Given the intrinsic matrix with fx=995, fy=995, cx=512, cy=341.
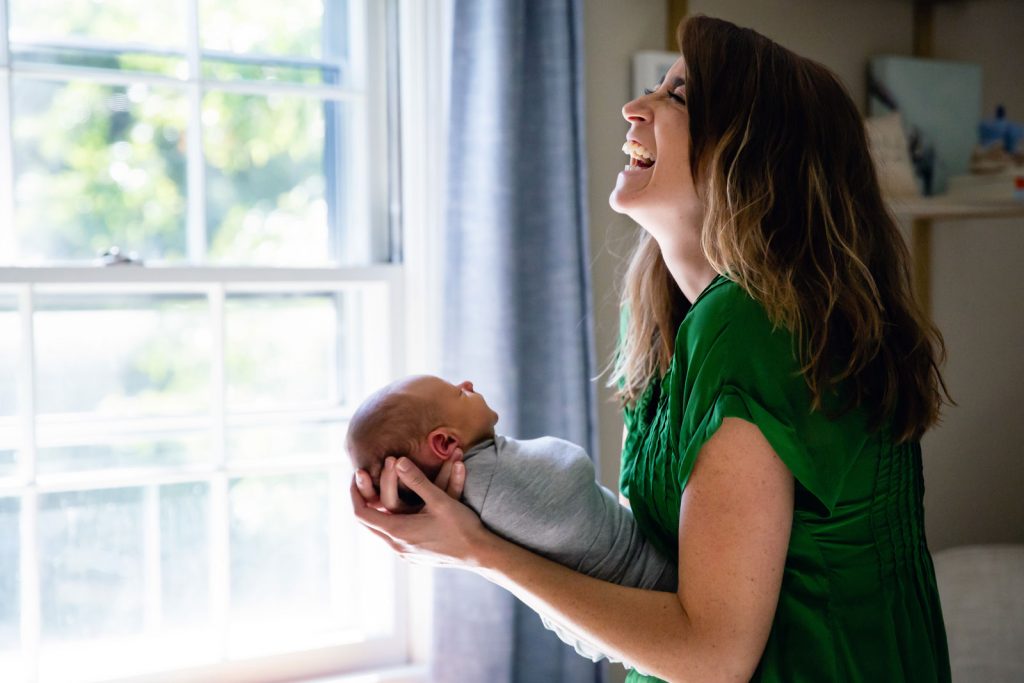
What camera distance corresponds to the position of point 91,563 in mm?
2078

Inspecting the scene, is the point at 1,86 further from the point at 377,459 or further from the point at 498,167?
the point at 377,459

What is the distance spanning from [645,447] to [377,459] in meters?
0.36

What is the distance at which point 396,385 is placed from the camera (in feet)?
4.50

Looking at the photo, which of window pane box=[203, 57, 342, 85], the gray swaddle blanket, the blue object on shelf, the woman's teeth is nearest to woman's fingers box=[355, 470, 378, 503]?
the gray swaddle blanket

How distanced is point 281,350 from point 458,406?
1.00m

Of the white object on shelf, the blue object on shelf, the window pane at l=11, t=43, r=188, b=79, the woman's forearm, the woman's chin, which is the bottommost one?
Result: the woman's forearm

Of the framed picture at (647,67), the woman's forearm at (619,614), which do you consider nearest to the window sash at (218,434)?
the framed picture at (647,67)

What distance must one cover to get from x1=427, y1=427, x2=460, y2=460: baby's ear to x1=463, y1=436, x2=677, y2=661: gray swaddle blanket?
1.0 inches

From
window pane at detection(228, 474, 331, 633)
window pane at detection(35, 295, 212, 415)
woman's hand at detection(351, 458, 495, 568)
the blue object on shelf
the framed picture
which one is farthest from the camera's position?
the blue object on shelf

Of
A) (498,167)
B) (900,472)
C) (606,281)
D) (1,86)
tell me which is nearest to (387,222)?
(498,167)

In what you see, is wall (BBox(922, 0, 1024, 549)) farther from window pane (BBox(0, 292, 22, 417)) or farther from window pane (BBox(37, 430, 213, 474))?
window pane (BBox(0, 292, 22, 417))

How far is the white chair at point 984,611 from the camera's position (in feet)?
7.04

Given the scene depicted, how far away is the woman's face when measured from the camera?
1.34m

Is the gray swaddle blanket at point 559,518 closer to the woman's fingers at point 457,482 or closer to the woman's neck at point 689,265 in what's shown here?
the woman's fingers at point 457,482
